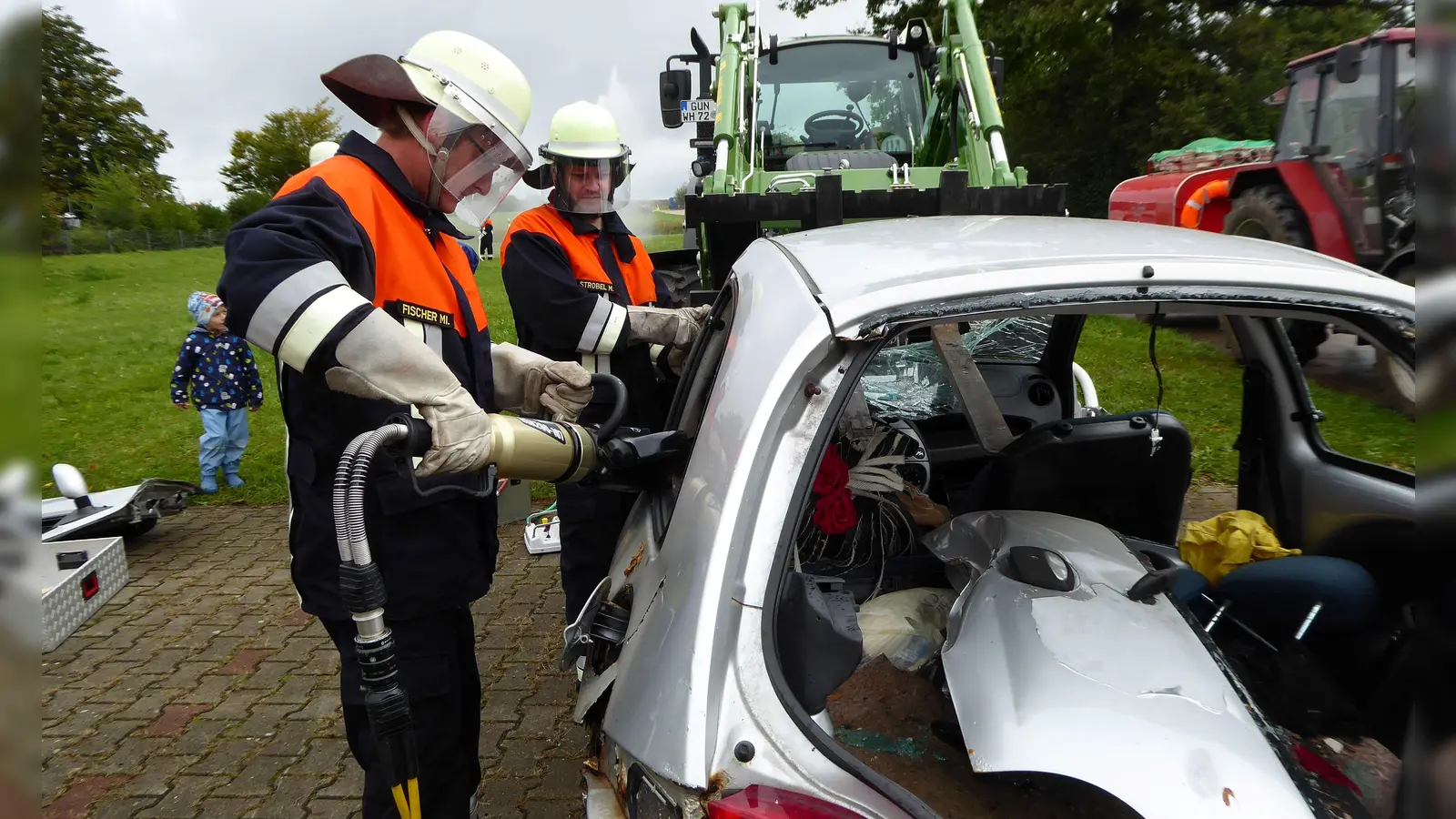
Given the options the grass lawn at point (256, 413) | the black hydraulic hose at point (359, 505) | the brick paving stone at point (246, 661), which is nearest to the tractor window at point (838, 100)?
the grass lawn at point (256, 413)

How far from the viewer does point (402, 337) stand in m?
1.67

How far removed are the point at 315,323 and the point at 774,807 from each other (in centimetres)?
116

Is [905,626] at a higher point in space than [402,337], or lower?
lower

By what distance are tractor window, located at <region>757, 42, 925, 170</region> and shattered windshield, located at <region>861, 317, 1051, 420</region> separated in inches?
109

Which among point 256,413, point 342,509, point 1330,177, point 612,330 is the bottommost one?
point 256,413

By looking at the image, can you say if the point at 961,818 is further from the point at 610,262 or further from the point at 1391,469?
the point at 610,262

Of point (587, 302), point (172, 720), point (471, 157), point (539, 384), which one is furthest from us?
point (172, 720)

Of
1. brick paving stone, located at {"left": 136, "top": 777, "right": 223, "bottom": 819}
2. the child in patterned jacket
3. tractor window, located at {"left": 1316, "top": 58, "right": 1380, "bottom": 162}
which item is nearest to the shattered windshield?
brick paving stone, located at {"left": 136, "top": 777, "right": 223, "bottom": 819}

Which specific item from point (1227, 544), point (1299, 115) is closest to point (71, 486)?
point (1227, 544)

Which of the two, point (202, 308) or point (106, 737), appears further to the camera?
point (202, 308)

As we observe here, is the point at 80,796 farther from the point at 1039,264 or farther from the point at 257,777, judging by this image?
the point at 1039,264

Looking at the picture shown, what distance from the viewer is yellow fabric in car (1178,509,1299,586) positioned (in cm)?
225

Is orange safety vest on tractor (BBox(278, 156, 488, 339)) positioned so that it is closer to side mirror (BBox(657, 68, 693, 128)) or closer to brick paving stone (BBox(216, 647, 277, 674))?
brick paving stone (BBox(216, 647, 277, 674))

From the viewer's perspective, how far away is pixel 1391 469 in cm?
Result: 236
